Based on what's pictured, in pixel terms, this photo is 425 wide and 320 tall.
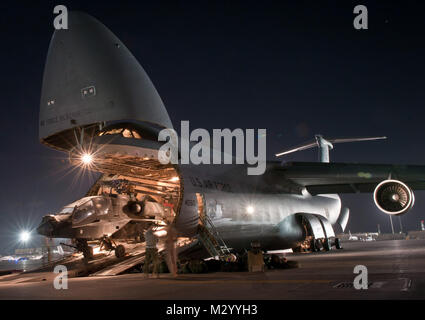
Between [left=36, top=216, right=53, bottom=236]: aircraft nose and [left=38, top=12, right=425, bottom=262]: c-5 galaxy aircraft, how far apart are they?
0.04m

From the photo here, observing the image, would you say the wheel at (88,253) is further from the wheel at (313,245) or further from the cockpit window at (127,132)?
the wheel at (313,245)

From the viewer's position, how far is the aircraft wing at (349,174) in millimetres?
16297

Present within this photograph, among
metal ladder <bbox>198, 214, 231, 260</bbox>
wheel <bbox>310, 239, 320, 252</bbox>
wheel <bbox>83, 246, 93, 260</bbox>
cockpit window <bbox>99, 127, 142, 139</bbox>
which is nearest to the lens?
cockpit window <bbox>99, 127, 142, 139</bbox>

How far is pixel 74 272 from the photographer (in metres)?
12.7

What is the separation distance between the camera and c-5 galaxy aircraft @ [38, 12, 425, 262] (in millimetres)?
11453

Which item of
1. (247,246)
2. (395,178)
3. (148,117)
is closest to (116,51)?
(148,117)

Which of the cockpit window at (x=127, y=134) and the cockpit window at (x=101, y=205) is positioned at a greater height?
the cockpit window at (x=127, y=134)

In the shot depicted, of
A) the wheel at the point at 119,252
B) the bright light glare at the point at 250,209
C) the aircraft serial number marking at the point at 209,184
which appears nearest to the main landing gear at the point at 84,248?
the wheel at the point at 119,252

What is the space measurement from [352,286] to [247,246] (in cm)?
1052

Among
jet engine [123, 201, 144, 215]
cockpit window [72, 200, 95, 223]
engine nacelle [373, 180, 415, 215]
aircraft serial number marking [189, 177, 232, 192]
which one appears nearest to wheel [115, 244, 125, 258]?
cockpit window [72, 200, 95, 223]

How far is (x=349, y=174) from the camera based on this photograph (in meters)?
17.9

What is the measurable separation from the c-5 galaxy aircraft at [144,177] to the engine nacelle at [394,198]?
4cm

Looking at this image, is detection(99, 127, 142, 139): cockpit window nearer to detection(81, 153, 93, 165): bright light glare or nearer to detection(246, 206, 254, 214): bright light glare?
detection(81, 153, 93, 165): bright light glare

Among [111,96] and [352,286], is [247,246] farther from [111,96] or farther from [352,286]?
[352,286]
